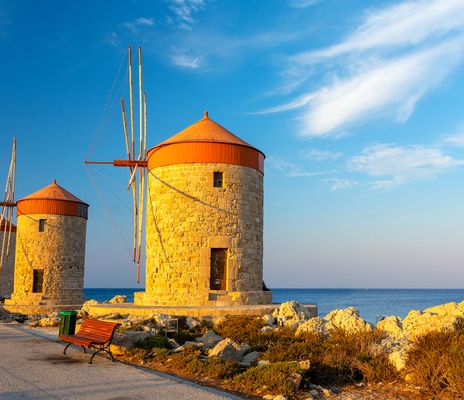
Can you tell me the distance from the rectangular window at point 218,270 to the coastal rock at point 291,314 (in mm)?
2694

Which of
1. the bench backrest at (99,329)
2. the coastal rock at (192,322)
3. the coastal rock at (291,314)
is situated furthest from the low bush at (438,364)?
the coastal rock at (192,322)

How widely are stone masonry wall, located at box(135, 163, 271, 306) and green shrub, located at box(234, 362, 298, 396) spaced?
369 inches

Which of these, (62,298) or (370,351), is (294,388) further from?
(62,298)

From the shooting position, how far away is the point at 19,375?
26.1 feet

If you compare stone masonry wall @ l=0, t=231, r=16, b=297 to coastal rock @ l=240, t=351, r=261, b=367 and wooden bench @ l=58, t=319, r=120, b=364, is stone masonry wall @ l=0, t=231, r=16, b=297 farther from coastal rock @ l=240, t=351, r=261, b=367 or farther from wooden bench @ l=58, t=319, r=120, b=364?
coastal rock @ l=240, t=351, r=261, b=367

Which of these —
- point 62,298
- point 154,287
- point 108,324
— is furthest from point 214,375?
point 62,298

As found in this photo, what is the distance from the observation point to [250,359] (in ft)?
33.8

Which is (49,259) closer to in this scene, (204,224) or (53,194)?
(53,194)

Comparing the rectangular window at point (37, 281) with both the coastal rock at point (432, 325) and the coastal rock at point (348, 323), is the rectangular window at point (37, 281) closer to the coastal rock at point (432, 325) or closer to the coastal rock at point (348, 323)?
the coastal rock at point (348, 323)

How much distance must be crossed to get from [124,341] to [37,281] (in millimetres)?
19032

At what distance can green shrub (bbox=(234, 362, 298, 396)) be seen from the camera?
305 inches

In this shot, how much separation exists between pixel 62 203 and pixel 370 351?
22297mm

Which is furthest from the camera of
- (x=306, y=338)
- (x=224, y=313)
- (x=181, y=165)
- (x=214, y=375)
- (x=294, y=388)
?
(x=181, y=165)

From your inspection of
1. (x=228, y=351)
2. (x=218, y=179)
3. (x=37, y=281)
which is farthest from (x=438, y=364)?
(x=37, y=281)
